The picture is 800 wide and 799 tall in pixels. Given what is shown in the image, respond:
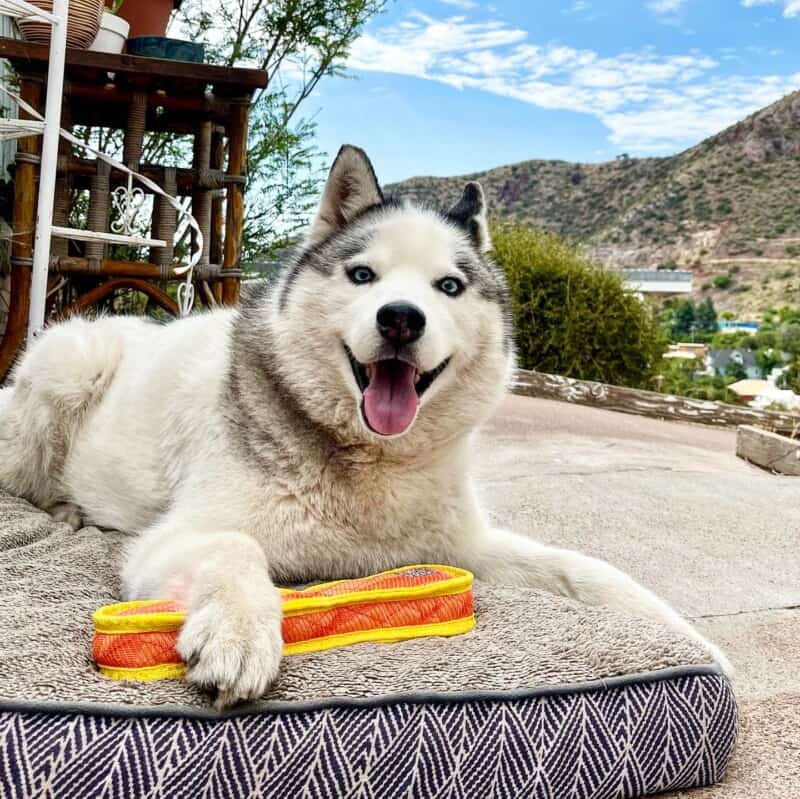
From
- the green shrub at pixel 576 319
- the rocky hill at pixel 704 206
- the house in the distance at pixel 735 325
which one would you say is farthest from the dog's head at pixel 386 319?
the rocky hill at pixel 704 206

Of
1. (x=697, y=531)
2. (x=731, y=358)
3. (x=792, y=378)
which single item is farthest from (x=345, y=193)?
(x=731, y=358)

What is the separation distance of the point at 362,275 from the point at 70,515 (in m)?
1.22

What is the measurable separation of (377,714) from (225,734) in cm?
22

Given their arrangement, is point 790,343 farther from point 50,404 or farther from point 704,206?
point 704,206

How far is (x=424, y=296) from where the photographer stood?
1868 millimetres

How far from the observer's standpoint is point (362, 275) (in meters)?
1.97

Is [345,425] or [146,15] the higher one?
[146,15]

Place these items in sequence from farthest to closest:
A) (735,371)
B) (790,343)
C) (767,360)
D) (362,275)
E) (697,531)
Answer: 1. (735,371)
2. (767,360)
3. (790,343)
4. (697,531)
5. (362,275)

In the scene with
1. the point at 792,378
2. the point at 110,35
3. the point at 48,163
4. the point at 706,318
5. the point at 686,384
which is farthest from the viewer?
the point at 706,318

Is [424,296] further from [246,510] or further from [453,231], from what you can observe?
[246,510]

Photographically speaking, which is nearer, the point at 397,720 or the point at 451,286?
the point at 397,720

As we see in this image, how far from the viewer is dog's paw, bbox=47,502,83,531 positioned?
8.18 feet

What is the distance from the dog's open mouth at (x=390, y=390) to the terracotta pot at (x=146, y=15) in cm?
367

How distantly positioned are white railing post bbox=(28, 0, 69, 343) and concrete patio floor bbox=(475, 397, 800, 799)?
2.03 metres
